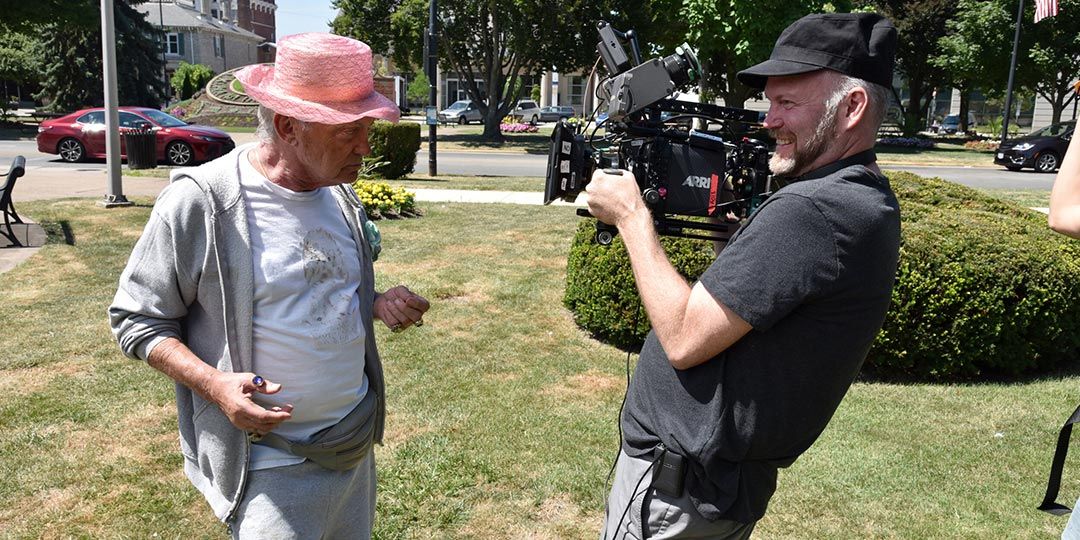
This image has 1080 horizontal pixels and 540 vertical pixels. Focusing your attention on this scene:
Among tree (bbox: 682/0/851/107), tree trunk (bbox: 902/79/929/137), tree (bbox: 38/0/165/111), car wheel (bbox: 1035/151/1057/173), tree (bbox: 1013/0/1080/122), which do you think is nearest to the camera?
car wheel (bbox: 1035/151/1057/173)

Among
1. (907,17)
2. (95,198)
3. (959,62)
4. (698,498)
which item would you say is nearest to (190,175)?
(698,498)

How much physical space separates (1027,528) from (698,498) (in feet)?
8.38

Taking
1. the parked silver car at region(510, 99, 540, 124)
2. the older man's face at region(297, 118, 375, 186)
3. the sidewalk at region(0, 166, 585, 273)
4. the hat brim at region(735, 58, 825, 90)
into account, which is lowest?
the sidewalk at region(0, 166, 585, 273)

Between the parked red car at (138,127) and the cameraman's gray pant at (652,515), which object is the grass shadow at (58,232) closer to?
the parked red car at (138,127)

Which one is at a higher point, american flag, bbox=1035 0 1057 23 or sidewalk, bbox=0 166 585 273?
american flag, bbox=1035 0 1057 23

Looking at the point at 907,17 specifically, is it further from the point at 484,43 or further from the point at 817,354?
the point at 817,354

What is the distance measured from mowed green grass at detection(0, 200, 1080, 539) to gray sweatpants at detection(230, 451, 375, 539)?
1.32 metres

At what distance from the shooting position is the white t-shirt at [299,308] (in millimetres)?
1996

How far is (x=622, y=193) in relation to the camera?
1.97 m

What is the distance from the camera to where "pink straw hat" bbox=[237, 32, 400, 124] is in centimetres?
196

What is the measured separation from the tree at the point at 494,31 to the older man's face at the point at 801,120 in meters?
26.7

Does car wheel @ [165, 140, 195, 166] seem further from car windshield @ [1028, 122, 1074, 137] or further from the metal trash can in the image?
car windshield @ [1028, 122, 1074, 137]

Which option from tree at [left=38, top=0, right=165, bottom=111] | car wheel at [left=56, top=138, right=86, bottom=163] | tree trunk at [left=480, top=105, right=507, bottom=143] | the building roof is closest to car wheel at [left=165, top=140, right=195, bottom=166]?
car wheel at [left=56, top=138, right=86, bottom=163]

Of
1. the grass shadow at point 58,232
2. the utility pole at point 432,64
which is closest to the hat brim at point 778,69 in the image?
the grass shadow at point 58,232
